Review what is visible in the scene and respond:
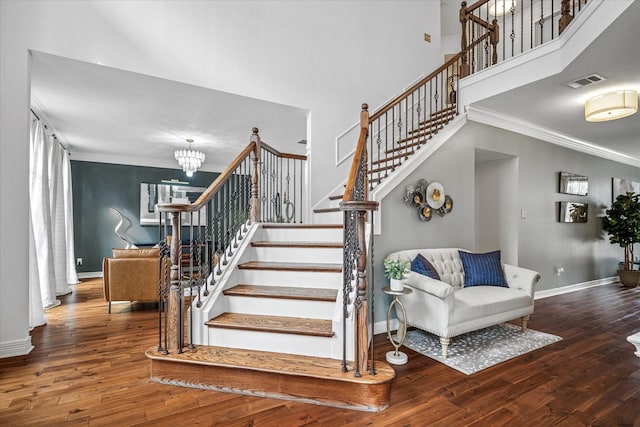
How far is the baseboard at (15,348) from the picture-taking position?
9.04 ft

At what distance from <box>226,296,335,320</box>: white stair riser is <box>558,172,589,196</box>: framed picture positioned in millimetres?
5175

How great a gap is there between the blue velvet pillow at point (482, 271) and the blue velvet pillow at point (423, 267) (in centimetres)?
60

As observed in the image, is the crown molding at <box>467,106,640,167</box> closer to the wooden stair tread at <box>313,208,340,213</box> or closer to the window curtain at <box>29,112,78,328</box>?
the wooden stair tread at <box>313,208,340,213</box>

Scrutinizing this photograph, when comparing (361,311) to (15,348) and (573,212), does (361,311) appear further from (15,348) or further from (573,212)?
(573,212)

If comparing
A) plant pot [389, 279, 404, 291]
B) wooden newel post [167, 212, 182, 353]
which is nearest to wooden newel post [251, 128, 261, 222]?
wooden newel post [167, 212, 182, 353]

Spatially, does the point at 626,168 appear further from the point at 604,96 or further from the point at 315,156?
the point at 315,156

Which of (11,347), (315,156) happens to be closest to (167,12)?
(315,156)

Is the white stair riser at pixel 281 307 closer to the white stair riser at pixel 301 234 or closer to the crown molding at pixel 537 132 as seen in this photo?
the white stair riser at pixel 301 234

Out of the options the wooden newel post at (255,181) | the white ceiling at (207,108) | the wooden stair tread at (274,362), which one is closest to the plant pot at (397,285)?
the wooden stair tread at (274,362)

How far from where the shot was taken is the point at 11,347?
278cm

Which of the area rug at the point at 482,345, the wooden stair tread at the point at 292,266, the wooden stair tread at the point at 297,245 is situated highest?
the wooden stair tread at the point at 297,245

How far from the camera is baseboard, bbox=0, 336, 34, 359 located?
9.04 feet

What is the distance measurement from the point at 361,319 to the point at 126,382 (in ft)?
5.94

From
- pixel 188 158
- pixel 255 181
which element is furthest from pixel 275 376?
pixel 188 158
